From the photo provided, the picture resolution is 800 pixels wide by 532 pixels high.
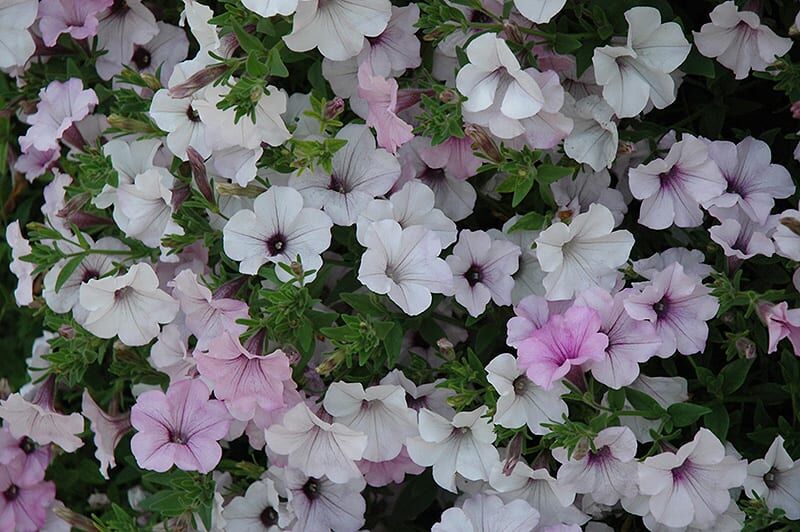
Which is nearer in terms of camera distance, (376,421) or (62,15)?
(376,421)

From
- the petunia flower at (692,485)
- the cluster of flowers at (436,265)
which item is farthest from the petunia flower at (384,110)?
the petunia flower at (692,485)

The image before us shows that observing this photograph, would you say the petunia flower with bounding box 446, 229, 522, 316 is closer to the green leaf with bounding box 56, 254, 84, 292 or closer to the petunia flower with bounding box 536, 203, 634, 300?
the petunia flower with bounding box 536, 203, 634, 300

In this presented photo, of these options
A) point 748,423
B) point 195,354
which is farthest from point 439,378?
point 748,423

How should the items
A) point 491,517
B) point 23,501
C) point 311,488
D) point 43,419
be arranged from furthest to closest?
point 23,501 < point 43,419 < point 311,488 < point 491,517

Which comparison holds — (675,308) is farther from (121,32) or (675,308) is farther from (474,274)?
(121,32)

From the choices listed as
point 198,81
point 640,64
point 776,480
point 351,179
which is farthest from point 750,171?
point 198,81
